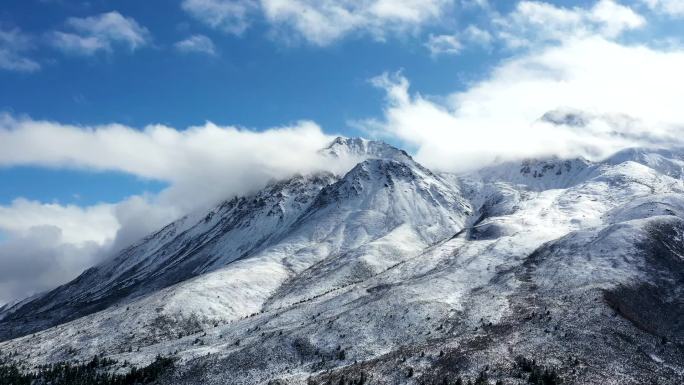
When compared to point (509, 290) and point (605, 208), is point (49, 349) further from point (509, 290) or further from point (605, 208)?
point (605, 208)

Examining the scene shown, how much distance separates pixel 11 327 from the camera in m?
184

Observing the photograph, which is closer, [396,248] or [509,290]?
[509,290]

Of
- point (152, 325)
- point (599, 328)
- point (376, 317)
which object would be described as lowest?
point (599, 328)

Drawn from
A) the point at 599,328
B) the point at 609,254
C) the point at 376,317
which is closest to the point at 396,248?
the point at 609,254

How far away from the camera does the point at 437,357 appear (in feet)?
243

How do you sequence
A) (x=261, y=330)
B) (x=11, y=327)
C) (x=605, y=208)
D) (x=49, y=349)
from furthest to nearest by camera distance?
(x=605, y=208), (x=11, y=327), (x=49, y=349), (x=261, y=330)

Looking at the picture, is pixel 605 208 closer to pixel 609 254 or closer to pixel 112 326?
→ pixel 609 254

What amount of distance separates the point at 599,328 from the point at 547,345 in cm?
925

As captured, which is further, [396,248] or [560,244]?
[396,248]

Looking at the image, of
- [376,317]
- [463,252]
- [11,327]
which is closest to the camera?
[376,317]

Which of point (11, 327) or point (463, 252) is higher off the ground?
point (11, 327)

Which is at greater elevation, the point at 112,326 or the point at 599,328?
the point at 112,326

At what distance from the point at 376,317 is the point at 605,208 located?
426 feet

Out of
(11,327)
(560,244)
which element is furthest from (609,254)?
(11,327)
